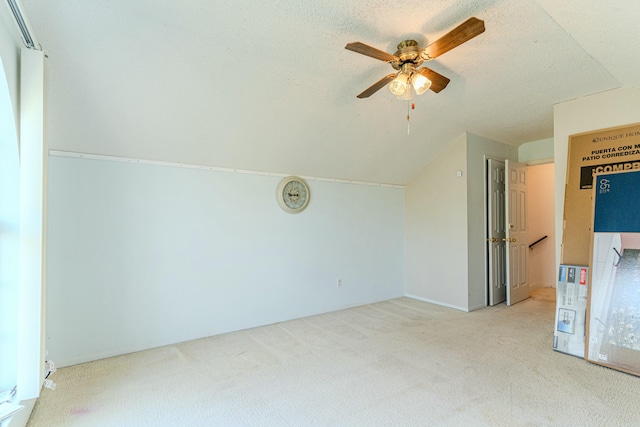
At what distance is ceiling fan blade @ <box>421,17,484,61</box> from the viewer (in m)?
1.57

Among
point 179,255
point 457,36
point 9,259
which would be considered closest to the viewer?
A: point 457,36

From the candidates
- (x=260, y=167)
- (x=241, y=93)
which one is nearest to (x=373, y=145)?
(x=260, y=167)

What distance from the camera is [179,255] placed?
3107 mm

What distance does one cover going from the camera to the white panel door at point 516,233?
432 cm

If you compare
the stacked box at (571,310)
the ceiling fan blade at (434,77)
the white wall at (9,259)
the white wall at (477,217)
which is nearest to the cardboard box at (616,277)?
the stacked box at (571,310)

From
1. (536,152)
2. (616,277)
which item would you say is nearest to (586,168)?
(616,277)

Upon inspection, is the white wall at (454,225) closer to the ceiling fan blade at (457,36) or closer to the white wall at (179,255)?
the white wall at (179,255)

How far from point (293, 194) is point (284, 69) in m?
1.70

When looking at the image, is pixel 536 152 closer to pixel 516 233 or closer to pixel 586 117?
pixel 516 233

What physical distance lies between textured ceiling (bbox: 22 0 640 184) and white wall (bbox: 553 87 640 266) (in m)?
0.11

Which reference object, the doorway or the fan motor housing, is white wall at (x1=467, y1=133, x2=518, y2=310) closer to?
the doorway

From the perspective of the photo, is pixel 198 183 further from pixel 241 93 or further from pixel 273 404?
pixel 273 404

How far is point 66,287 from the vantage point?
259 cm

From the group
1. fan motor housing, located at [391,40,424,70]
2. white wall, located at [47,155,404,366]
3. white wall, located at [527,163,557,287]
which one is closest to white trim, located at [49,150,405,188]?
white wall, located at [47,155,404,366]
